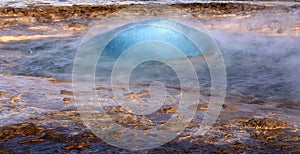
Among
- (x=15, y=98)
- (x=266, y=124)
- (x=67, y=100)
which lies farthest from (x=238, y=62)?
(x=15, y=98)

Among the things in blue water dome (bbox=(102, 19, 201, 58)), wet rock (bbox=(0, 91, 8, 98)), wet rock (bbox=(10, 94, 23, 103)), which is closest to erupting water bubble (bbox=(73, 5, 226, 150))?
blue water dome (bbox=(102, 19, 201, 58))

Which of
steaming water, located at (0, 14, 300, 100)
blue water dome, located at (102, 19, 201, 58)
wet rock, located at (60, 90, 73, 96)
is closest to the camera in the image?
wet rock, located at (60, 90, 73, 96)

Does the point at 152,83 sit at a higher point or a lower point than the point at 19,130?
lower

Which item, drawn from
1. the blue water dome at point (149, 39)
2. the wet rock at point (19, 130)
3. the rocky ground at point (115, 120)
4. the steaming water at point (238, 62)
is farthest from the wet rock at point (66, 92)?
the blue water dome at point (149, 39)

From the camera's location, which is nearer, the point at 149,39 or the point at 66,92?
the point at 66,92

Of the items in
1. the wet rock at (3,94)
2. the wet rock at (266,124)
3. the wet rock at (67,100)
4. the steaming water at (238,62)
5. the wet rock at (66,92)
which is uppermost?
the wet rock at (3,94)

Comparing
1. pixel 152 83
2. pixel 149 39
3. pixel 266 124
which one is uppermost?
pixel 149 39

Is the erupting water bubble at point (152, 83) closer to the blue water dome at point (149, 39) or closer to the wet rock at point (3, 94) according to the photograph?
the blue water dome at point (149, 39)

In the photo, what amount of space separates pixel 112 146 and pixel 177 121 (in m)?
0.61

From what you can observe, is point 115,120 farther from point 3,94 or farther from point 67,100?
Result: point 3,94

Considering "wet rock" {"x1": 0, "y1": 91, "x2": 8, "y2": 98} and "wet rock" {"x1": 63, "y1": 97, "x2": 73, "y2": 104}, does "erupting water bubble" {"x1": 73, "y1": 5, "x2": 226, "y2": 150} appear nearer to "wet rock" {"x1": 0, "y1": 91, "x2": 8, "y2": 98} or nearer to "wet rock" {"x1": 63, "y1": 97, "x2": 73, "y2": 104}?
"wet rock" {"x1": 63, "y1": 97, "x2": 73, "y2": 104}

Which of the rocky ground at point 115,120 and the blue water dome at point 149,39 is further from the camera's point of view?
the blue water dome at point 149,39

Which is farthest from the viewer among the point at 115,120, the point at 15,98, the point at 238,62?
the point at 238,62

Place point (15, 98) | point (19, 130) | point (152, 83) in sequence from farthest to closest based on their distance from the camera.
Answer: point (152, 83) < point (15, 98) < point (19, 130)
